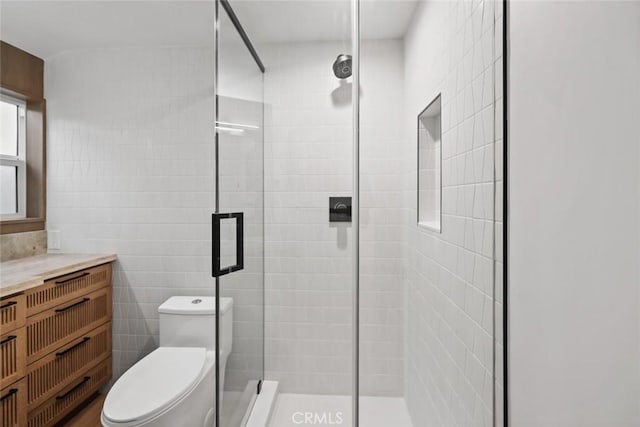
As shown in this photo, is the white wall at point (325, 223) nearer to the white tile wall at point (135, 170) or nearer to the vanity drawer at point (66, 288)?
the white tile wall at point (135, 170)

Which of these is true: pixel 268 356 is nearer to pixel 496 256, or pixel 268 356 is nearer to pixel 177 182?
pixel 496 256

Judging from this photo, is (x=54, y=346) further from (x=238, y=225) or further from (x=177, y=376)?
(x=238, y=225)

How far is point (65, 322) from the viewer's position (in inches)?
66.8

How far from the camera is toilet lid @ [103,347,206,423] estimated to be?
1.23 metres

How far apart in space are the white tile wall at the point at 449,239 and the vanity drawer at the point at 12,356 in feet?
5.56

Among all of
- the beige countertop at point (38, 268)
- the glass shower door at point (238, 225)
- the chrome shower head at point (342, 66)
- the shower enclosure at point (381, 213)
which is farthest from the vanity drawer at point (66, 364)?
the chrome shower head at point (342, 66)

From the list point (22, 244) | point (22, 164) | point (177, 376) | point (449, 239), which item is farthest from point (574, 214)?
point (22, 164)

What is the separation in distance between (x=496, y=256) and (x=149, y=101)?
2100 mm

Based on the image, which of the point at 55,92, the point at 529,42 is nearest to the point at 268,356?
the point at 529,42

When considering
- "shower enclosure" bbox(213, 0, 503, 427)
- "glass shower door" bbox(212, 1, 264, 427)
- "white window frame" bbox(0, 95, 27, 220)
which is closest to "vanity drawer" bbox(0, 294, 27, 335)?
"white window frame" bbox(0, 95, 27, 220)

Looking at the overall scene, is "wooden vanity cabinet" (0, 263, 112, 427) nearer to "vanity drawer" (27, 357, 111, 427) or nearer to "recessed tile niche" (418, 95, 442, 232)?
"vanity drawer" (27, 357, 111, 427)

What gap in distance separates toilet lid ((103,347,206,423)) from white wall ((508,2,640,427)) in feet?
4.13

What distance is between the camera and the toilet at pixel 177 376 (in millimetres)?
1203

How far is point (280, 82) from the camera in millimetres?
921
